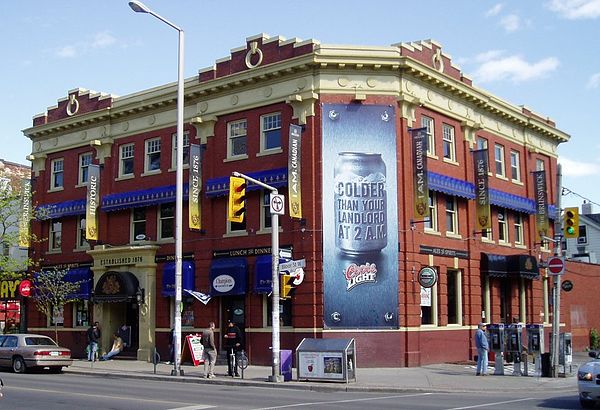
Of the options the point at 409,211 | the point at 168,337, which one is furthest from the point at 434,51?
the point at 168,337

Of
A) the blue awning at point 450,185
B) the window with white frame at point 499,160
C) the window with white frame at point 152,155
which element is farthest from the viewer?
the window with white frame at point 499,160

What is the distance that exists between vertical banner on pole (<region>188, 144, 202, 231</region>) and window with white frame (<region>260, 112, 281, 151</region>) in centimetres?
303

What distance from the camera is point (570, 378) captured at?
977 inches

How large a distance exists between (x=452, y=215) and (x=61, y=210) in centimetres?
1935

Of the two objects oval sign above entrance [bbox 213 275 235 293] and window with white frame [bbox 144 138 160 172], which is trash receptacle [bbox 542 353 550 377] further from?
window with white frame [bbox 144 138 160 172]

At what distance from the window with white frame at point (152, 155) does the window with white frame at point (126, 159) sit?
3.69 ft

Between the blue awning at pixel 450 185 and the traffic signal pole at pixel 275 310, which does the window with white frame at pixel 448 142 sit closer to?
the blue awning at pixel 450 185

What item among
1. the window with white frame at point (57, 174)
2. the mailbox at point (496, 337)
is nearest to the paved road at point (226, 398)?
the mailbox at point (496, 337)

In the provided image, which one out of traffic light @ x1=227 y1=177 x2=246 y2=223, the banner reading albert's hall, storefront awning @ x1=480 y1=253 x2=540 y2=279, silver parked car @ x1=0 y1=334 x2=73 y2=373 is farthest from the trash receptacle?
silver parked car @ x1=0 y1=334 x2=73 y2=373

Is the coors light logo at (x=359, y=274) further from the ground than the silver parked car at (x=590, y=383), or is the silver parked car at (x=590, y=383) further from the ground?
the coors light logo at (x=359, y=274)

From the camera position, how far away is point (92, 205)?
3609cm

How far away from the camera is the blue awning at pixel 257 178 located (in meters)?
29.7

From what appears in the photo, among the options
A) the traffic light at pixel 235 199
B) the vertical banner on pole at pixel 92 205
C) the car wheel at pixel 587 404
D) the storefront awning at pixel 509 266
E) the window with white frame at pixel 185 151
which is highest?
the window with white frame at pixel 185 151

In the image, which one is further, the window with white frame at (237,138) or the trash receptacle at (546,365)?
the window with white frame at (237,138)
